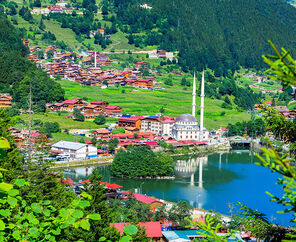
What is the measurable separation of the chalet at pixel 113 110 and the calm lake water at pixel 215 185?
23.1ft

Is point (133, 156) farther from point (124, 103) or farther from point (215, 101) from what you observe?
point (215, 101)

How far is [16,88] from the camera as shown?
90.2 feet

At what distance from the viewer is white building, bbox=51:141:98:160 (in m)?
20.2

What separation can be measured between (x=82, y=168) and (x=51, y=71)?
17.4m

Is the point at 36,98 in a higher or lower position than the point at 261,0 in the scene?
lower

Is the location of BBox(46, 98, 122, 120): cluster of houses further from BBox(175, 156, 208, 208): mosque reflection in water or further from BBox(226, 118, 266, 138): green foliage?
BBox(175, 156, 208, 208): mosque reflection in water

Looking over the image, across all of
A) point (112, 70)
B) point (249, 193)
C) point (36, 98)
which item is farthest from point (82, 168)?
point (112, 70)

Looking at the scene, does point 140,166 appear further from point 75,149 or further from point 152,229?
point 152,229

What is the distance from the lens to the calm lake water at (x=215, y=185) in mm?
14016

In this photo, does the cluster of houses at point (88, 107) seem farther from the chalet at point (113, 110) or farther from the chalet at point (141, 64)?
the chalet at point (141, 64)

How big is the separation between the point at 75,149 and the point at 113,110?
756cm

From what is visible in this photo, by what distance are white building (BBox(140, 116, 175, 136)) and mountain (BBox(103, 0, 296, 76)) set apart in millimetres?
19789

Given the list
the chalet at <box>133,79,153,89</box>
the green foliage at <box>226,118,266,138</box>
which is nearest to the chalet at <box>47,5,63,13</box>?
the chalet at <box>133,79,153,89</box>

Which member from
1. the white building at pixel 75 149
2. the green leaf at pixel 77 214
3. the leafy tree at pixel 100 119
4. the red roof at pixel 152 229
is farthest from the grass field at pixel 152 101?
the green leaf at pixel 77 214
